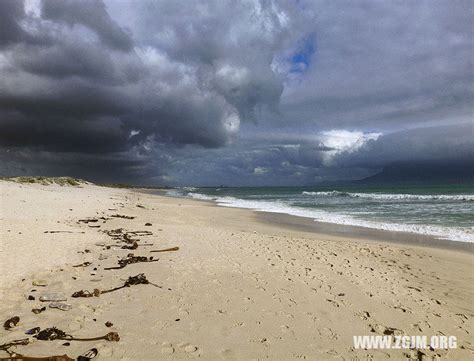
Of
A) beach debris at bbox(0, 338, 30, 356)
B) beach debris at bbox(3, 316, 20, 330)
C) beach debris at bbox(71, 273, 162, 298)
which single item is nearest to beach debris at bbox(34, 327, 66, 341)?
beach debris at bbox(0, 338, 30, 356)

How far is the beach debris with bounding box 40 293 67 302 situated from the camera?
5.80m

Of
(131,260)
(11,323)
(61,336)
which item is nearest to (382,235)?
(131,260)

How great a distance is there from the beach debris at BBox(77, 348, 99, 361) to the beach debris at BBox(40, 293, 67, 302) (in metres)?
2.16

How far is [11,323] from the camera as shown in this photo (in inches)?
188

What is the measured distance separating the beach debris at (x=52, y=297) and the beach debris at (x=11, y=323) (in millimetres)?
886

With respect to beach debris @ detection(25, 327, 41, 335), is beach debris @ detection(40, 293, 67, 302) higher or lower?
higher

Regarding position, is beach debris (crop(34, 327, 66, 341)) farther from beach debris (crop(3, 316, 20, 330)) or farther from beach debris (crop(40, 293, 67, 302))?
beach debris (crop(40, 293, 67, 302))

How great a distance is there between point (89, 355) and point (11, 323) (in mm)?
1715

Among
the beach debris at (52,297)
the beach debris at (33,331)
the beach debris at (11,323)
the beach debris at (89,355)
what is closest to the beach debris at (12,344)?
the beach debris at (33,331)

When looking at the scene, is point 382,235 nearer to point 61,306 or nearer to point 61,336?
point 61,306

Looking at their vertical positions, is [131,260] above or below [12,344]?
above

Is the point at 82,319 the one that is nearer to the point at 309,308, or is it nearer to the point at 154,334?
the point at 154,334

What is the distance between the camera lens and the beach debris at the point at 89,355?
4004mm

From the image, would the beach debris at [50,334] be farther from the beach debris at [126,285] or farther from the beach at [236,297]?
the beach debris at [126,285]
